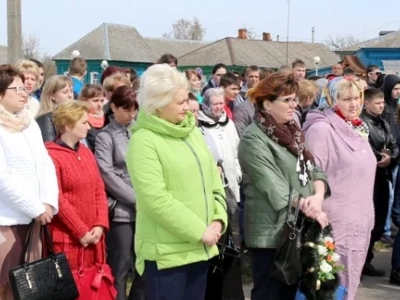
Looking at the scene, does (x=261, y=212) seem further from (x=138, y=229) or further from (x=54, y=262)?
(x=54, y=262)

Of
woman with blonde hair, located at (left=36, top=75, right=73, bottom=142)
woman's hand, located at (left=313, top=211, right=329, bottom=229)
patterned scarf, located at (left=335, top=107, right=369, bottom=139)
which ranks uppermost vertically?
woman with blonde hair, located at (left=36, top=75, right=73, bottom=142)

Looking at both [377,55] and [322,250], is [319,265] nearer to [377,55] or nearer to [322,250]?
[322,250]

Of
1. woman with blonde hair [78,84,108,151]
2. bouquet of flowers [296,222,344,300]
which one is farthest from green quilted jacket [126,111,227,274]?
woman with blonde hair [78,84,108,151]

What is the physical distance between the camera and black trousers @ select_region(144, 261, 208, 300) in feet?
12.5

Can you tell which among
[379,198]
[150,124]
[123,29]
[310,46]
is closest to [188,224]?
[150,124]

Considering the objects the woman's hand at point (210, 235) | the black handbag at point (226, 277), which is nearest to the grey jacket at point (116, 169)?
the black handbag at point (226, 277)

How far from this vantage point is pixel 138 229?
3912 millimetres

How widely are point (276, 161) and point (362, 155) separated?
806mm

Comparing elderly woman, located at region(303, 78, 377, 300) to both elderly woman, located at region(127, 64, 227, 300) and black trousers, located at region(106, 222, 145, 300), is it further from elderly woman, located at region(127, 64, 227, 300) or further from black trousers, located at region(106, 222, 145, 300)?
black trousers, located at region(106, 222, 145, 300)

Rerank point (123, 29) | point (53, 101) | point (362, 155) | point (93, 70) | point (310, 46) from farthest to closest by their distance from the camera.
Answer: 1. point (310, 46)
2. point (123, 29)
3. point (93, 70)
4. point (53, 101)
5. point (362, 155)

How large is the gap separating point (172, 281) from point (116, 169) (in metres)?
1.64

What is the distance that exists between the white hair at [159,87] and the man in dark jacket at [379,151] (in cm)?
324

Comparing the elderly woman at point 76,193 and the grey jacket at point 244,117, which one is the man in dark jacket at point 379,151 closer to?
the grey jacket at point 244,117

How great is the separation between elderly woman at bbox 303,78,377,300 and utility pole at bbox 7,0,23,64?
17.8 ft
